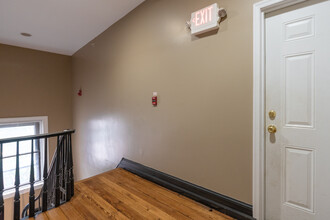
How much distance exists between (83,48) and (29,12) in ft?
4.99

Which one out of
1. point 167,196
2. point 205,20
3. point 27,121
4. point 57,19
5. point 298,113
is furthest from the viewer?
point 27,121

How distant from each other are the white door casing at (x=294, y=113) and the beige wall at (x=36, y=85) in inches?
185

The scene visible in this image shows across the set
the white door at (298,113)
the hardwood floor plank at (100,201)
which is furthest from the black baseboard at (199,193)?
the hardwood floor plank at (100,201)

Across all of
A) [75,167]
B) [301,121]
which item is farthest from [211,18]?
[75,167]

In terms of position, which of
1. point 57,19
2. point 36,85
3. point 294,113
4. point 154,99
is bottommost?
point 294,113

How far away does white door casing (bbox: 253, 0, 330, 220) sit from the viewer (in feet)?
4.34

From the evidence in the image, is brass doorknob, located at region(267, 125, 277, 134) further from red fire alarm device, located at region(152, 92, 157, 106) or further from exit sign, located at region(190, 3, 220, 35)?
red fire alarm device, located at region(152, 92, 157, 106)

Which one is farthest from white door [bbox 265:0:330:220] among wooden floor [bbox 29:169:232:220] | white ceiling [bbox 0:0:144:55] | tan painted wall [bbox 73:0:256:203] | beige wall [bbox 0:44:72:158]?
beige wall [bbox 0:44:72:158]

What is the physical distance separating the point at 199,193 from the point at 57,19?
3.41 meters

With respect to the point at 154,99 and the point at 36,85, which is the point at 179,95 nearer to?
the point at 154,99

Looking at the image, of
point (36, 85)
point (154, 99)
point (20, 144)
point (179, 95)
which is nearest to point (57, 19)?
point (36, 85)

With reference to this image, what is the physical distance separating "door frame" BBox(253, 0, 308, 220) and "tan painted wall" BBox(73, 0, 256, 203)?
50 millimetres

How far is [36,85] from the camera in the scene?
427cm

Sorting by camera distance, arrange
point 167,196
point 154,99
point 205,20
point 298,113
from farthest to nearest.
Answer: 1. point 154,99
2. point 167,196
3. point 205,20
4. point 298,113
